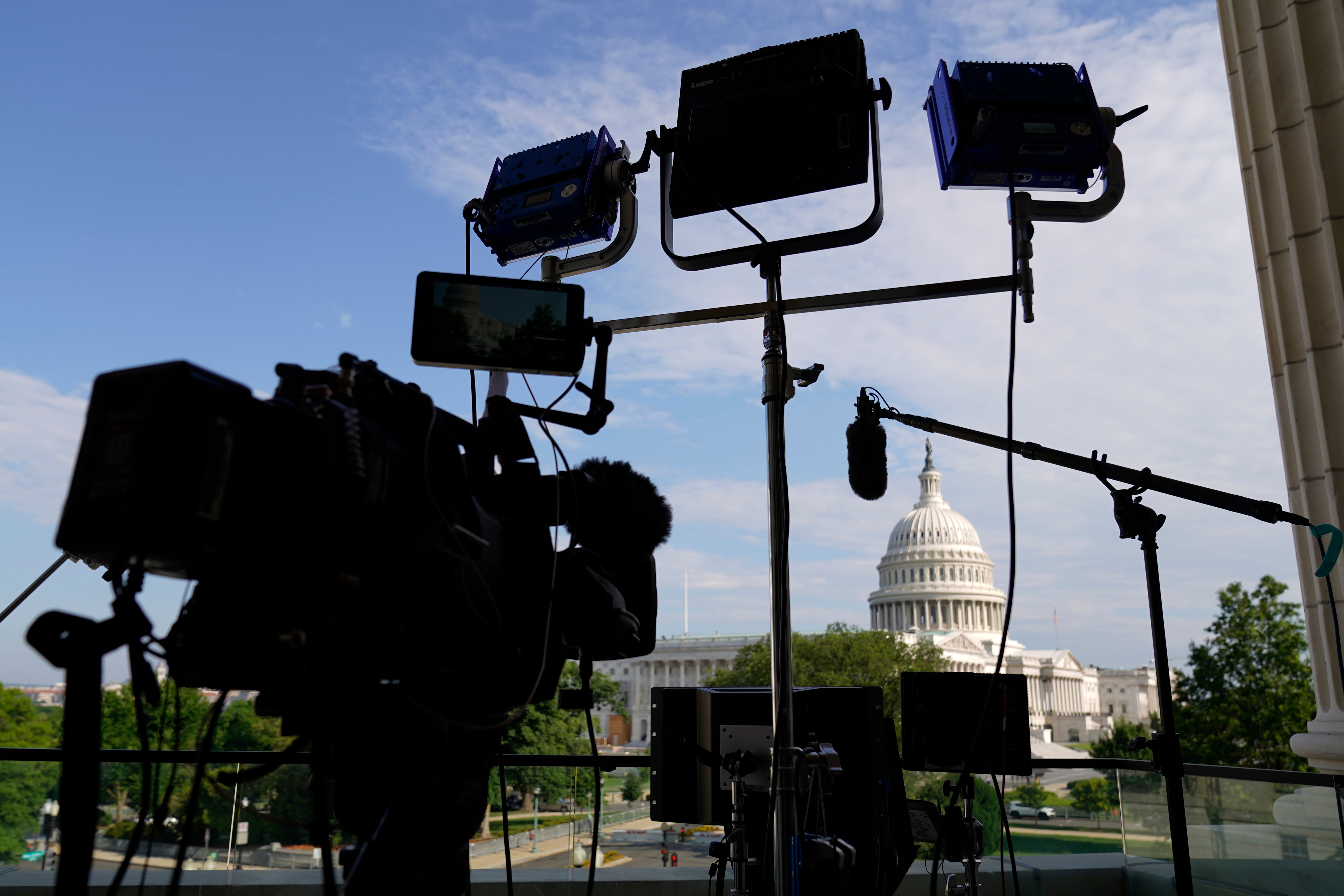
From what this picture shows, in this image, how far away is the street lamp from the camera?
331cm

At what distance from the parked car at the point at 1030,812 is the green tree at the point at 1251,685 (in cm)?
1890

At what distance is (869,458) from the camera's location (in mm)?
2309

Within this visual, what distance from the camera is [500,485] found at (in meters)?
1.18

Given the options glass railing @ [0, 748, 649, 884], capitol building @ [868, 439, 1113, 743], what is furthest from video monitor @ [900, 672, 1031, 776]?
capitol building @ [868, 439, 1113, 743]

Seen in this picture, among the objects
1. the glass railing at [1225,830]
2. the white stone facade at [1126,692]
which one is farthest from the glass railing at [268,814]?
the white stone facade at [1126,692]

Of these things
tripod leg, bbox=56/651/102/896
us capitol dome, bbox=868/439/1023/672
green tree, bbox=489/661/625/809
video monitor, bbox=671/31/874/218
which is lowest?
green tree, bbox=489/661/625/809

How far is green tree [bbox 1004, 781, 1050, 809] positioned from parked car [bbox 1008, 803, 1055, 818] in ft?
0.17

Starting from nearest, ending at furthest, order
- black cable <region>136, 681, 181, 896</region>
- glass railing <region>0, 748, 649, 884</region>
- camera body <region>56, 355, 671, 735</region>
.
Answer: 1. camera body <region>56, 355, 671, 735</region>
2. black cable <region>136, 681, 181, 896</region>
3. glass railing <region>0, 748, 649, 884</region>

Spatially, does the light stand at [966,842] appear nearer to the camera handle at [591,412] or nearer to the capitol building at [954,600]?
the camera handle at [591,412]

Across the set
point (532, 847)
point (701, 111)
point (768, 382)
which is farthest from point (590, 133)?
point (532, 847)

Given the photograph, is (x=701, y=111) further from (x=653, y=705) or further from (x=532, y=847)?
(x=532, y=847)

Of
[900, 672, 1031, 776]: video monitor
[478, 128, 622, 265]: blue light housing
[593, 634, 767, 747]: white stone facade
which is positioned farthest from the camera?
[593, 634, 767, 747]: white stone facade

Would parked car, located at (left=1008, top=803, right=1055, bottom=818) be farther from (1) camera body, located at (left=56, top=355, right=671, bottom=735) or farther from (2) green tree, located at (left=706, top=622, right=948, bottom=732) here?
(2) green tree, located at (left=706, top=622, right=948, bottom=732)

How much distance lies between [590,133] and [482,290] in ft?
3.14
